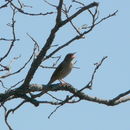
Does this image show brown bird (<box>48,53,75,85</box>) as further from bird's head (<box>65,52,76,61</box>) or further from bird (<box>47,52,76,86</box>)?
bird's head (<box>65,52,76,61</box>)

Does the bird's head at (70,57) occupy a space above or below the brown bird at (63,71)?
above

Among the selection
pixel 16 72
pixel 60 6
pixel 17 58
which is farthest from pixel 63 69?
pixel 60 6

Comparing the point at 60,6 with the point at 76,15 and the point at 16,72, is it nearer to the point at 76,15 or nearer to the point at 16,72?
the point at 76,15

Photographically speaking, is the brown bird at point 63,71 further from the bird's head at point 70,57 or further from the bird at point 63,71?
the bird's head at point 70,57

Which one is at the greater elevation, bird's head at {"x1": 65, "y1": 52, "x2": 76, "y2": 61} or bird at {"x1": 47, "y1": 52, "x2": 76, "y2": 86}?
bird's head at {"x1": 65, "y1": 52, "x2": 76, "y2": 61}

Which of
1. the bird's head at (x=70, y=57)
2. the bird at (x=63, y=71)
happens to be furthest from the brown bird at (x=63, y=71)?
the bird's head at (x=70, y=57)

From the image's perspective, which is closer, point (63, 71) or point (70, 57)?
point (63, 71)

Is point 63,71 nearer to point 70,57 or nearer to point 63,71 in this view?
point 63,71

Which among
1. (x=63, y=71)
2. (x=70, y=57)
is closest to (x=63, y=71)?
(x=63, y=71)

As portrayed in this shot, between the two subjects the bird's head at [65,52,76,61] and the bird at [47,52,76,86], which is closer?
the bird at [47,52,76,86]

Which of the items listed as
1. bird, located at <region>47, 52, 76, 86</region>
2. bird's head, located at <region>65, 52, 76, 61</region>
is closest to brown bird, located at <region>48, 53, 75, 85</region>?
bird, located at <region>47, 52, 76, 86</region>

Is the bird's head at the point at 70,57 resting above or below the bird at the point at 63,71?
above

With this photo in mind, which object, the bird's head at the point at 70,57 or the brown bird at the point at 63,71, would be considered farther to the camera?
the bird's head at the point at 70,57

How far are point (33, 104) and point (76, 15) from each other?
4.47 ft
